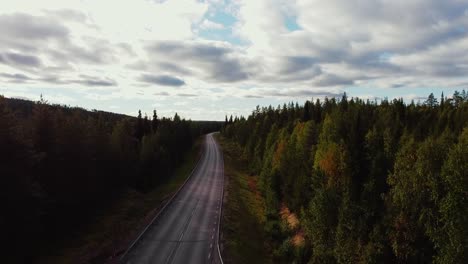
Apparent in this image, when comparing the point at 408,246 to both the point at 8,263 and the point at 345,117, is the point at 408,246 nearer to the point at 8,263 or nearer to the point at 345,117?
the point at 345,117

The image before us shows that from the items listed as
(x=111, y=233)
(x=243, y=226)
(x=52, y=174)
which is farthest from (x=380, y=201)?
(x=52, y=174)

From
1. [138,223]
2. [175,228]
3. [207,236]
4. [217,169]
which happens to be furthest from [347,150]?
[217,169]

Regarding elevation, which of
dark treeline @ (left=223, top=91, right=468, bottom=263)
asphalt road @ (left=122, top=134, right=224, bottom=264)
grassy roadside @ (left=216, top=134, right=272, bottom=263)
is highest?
dark treeline @ (left=223, top=91, right=468, bottom=263)

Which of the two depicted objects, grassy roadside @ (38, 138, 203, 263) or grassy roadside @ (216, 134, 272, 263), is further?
Answer: grassy roadside @ (216, 134, 272, 263)

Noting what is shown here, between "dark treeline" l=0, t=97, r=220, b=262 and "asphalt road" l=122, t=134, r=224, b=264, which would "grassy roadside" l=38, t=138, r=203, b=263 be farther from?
"dark treeline" l=0, t=97, r=220, b=262

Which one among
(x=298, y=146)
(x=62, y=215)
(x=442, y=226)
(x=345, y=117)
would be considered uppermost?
(x=345, y=117)

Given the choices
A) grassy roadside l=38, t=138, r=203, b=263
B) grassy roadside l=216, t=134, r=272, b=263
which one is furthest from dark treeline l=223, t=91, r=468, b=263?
grassy roadside l=38, t=138, r=203, b=263
